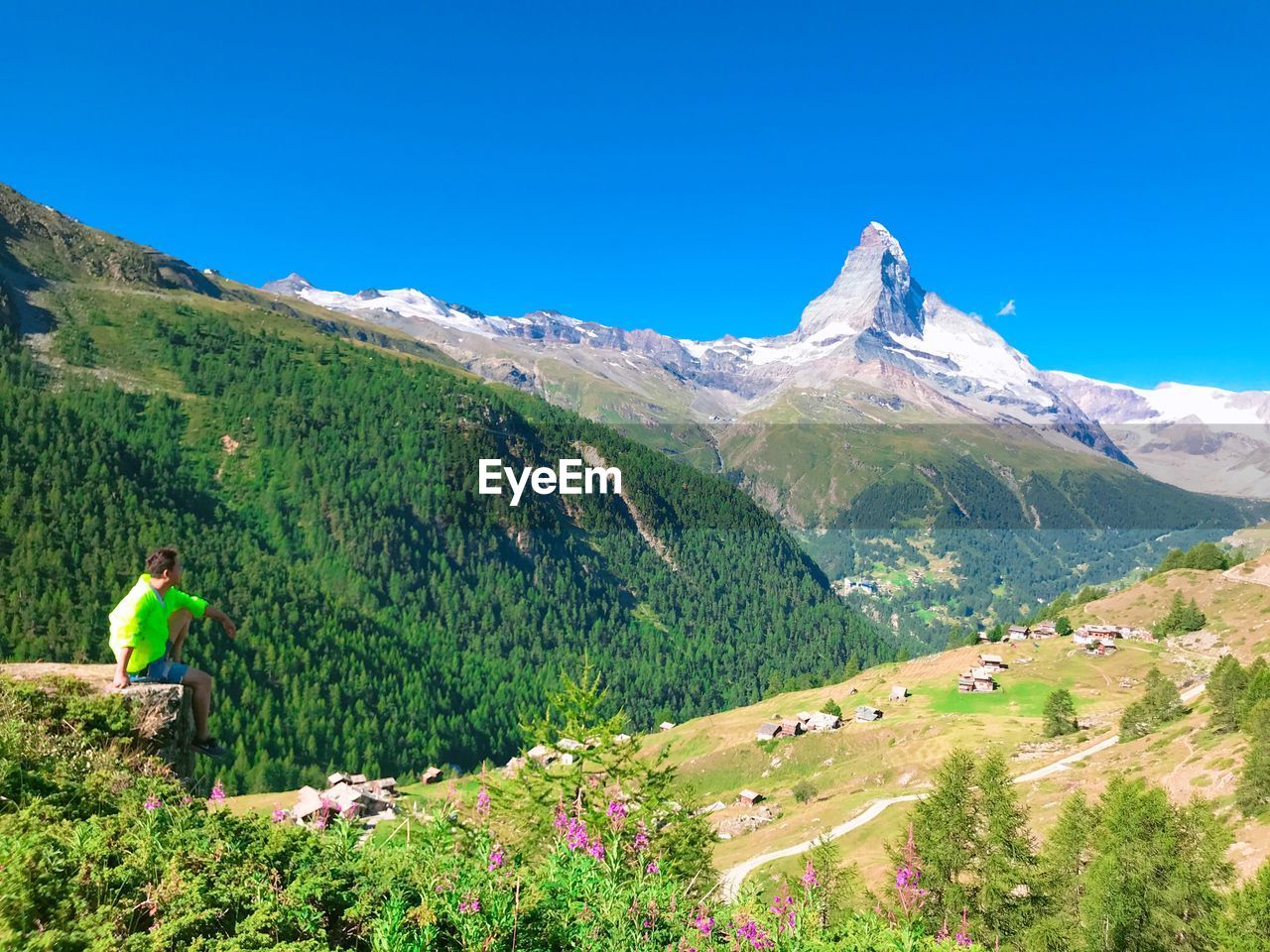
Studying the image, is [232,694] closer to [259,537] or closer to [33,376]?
[259,537]

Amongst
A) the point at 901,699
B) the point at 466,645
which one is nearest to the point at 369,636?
the point at 466,645

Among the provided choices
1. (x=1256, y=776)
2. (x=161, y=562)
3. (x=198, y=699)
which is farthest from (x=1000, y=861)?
(x=161, y=562)

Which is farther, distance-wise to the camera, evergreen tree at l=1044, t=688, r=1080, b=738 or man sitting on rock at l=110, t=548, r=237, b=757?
evergreen tree at l=1044, t=688, r=1080, b=738

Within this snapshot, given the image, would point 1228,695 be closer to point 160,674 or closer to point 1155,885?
point 1155,885

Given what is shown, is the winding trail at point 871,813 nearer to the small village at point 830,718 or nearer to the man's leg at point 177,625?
the small village at point 830,718

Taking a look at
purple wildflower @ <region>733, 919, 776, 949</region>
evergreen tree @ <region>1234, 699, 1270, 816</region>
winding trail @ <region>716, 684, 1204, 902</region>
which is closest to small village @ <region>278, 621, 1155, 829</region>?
winding trail @ <region>716, 684, 1204, 902</region>

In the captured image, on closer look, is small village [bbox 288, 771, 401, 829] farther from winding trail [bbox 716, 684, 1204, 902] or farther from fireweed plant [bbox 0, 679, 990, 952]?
fireweed plant [bbox 0, 679, 990, 952]

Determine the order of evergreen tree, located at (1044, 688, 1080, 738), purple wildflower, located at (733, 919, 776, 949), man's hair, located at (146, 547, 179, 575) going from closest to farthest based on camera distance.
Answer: purple wildflower, located at (733, 919, 776, 949), man's hair, located at (146, 547, 179, 575), evergreen tree, located at (1044, 688, 1080, 738)
